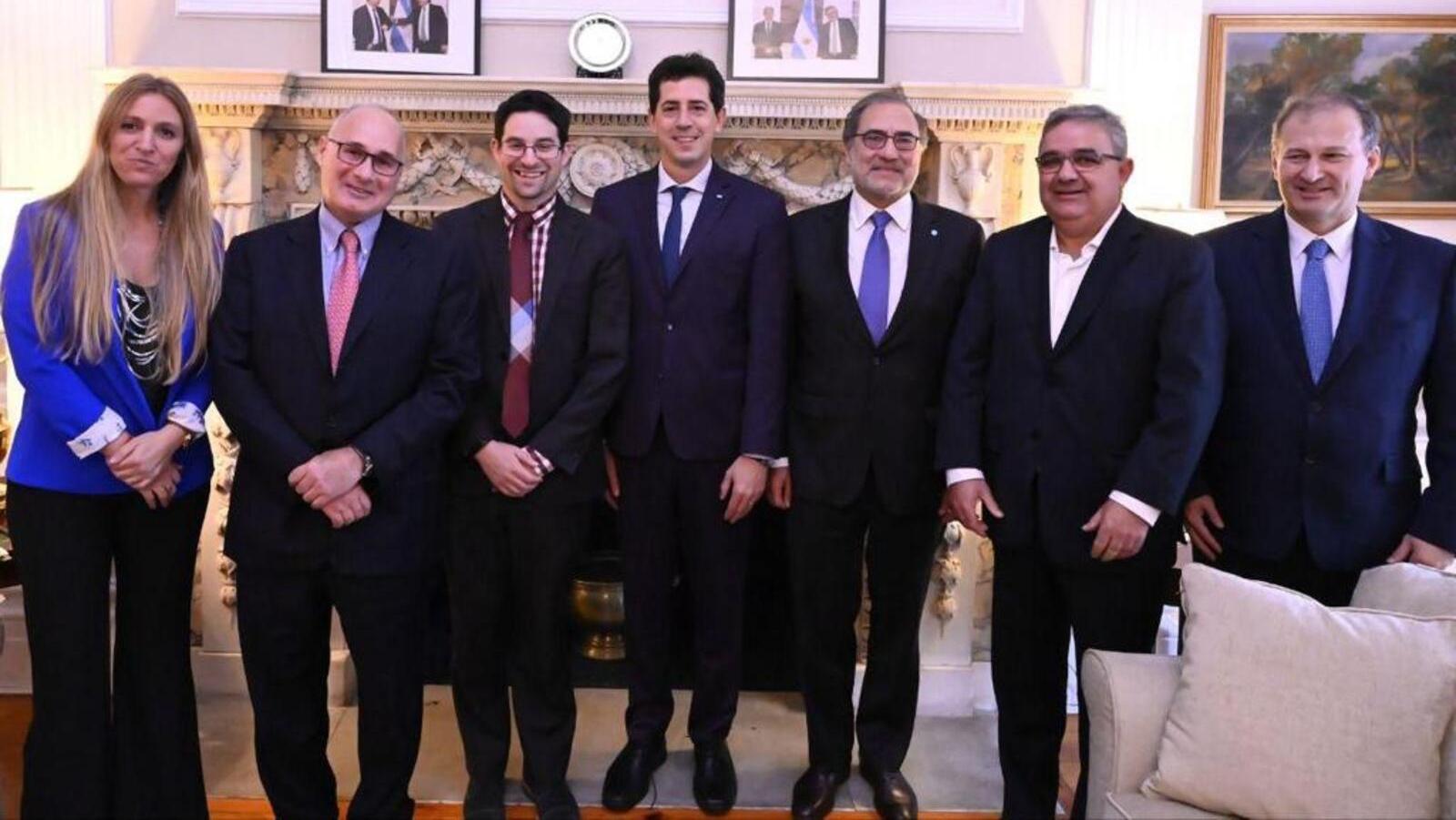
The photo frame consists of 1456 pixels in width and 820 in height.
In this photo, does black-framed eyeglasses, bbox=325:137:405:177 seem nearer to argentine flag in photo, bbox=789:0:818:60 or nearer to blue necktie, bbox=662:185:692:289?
blue necktie, bbox=662:185:692:289

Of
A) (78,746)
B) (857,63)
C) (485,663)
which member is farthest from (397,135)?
(857,63)

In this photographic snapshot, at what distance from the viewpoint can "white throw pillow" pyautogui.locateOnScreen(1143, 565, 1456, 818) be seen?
1877 millimetres

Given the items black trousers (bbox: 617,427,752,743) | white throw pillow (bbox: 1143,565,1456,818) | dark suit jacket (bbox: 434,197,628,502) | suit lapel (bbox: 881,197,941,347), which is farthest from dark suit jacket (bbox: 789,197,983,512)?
white throw pillow (bbox: 1143,565,1456,818)

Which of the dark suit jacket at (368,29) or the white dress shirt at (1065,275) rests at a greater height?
the dark suit jacket at (368,29)

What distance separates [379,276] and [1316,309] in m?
1.79

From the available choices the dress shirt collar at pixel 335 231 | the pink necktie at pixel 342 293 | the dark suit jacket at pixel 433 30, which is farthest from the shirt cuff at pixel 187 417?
the dark suit jacket at pixel 433 30

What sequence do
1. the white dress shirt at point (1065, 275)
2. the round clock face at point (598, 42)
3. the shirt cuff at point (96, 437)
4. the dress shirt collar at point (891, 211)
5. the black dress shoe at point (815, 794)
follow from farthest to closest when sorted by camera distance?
the round clock face at point (598, 42)
the black dress shoe at point (815, 794)
the dress shirt collar at point (891, 211)
the white dress shirt at point (1065, 275)
the shirt cuff at point (96, 437)

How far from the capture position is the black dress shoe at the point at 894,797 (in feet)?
9.29

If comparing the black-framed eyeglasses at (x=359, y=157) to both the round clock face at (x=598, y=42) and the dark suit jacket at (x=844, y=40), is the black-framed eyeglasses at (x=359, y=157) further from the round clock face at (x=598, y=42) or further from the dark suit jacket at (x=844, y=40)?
the dark suit jacket at (x=844, y=40)

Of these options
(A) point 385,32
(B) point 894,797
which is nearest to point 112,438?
(A) point 385,32

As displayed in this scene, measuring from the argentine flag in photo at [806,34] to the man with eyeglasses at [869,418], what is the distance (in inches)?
34.0

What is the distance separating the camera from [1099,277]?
7.79 ft

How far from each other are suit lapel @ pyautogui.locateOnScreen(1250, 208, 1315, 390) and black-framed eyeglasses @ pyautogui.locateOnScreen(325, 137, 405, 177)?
5.58 feet

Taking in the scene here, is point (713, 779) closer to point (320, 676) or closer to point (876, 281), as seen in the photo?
point (320, 676)
